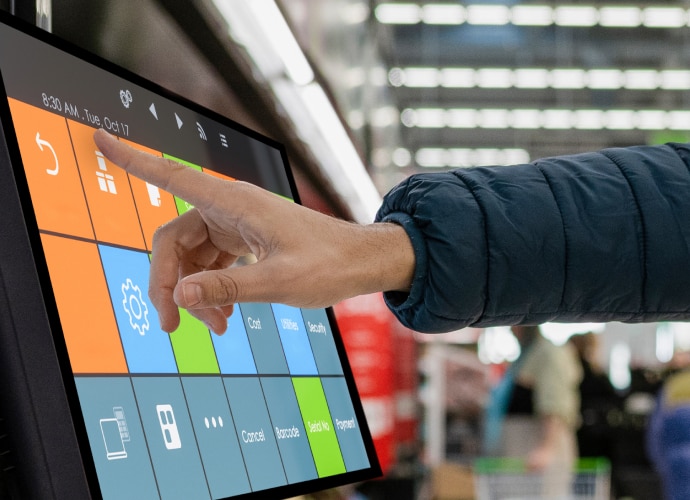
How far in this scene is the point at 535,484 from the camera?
4641 millimetres

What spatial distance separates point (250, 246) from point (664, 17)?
9539mm

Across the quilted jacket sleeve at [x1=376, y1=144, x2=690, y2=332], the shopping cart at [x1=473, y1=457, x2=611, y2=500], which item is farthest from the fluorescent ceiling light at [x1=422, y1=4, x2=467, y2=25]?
the quilted jacket sleeve at [x1=376, y1=144, x2=690, y2=332]

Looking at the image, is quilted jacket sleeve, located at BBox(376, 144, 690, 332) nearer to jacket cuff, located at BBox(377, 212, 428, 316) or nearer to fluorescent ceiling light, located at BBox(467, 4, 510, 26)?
jacket cuff, located at BBox(377, 212, 428, 316)

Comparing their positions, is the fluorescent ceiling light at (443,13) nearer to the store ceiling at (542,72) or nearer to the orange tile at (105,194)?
the store ceiling at (542,72)

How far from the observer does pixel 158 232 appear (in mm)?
947

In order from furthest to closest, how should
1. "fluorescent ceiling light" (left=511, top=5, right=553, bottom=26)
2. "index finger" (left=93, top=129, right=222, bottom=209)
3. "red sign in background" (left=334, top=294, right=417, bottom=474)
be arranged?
"fluorescent ceiling light" (left=511, top=5, right=553, bottom=26) < "red sign in background" (left=334, top=294, right=417, bottom=474) < "index finger" (left=93, top=129, right=222, bottom=209)

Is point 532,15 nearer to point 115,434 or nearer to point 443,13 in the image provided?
point 443,13

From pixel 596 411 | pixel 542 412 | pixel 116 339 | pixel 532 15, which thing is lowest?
pixel 596 411

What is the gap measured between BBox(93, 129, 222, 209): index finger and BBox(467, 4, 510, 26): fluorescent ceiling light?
8.85 m

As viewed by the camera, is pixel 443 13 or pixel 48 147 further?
pixel 443 13

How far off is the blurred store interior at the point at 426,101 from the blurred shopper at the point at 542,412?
21.7 inches

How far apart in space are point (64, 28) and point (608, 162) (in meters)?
0.84

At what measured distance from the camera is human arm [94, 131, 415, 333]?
838 mm

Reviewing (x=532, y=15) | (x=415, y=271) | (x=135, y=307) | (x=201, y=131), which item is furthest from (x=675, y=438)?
(x=532, y=15)
